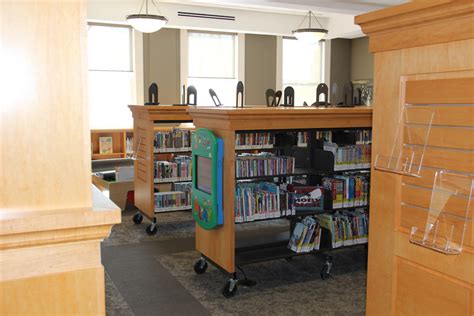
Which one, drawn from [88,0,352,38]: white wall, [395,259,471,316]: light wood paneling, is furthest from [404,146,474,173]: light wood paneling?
[88,0,352,38]: white wall

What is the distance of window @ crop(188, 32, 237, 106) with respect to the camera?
36.7ft

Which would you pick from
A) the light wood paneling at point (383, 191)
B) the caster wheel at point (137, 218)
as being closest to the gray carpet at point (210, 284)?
the caster wheel at point (137, 218)

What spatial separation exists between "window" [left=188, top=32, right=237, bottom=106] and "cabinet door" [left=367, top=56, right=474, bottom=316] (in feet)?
31.7

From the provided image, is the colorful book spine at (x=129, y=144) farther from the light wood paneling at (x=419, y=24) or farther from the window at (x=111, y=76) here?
the light wood paneling at (x=419, y=24)

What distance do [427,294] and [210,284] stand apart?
3016 millimetres

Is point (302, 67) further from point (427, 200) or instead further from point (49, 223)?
point (49, 223)

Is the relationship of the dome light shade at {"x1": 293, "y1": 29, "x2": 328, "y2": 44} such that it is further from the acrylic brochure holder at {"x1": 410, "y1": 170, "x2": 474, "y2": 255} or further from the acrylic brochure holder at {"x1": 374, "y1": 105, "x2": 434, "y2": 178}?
the acrylic brochure holder at {"x1": 410, "y1": 170, "x2": 474, "y2": 255}

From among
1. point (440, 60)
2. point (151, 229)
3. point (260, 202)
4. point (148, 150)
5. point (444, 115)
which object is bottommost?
point (151, 229)

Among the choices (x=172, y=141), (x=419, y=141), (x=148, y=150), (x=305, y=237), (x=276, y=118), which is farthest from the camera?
(x=172, y=141)

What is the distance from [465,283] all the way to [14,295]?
1.24 meters

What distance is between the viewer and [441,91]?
5.03 feet

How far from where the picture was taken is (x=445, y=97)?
4.99 feet

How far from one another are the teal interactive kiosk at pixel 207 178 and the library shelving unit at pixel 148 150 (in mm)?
1614

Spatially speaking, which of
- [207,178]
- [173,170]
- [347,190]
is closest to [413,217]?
[207,178]
